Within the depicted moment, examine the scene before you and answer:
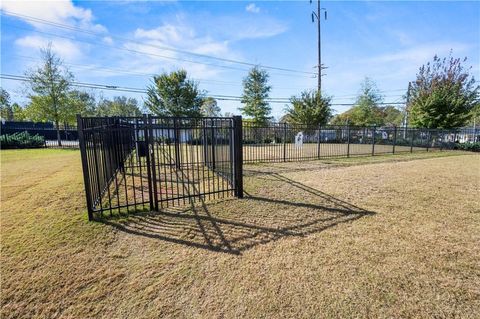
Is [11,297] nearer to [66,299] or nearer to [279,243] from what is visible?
[66,299]

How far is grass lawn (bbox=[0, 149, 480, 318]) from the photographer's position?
6.90 feet

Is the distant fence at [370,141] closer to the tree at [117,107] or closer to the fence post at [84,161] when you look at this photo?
the fence post at [84,161]

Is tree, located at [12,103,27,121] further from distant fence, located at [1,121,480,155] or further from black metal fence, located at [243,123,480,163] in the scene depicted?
black metal fence, located at [243,123,480,163]

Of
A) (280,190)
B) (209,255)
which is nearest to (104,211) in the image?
(209,255)

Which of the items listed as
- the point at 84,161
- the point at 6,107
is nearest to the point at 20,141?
the point at 84,161

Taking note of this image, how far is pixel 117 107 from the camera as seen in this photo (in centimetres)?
5400

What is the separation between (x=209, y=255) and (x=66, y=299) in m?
1.46

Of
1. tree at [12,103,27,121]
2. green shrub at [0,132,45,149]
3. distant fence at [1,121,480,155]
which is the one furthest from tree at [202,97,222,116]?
distant fence at [1,121,480,155]

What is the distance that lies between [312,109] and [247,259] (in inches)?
900

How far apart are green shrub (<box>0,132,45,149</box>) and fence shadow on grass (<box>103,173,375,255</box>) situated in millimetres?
20325

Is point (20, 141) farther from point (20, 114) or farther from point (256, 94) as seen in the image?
point (256, 94)

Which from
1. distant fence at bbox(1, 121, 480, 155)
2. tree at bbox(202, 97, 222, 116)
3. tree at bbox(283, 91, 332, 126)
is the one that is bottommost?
distant fence at bbox(1, 121, 480, 155)

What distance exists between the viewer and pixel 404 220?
403 cm

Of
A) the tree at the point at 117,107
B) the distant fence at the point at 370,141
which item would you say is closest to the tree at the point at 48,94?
the distant fence at the point at 370,141
